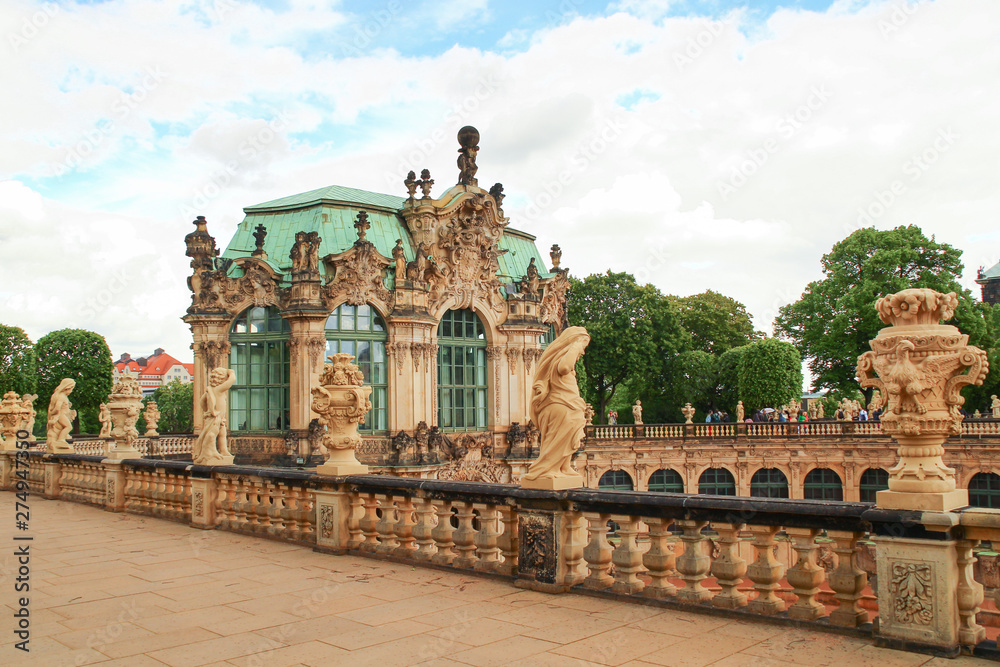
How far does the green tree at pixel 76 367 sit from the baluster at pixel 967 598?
53.0 metres

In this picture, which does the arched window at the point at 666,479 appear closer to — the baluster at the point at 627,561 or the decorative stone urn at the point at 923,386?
the baluster at the point at 627,561

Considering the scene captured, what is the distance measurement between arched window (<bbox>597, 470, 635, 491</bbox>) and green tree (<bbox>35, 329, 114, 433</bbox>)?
101ft

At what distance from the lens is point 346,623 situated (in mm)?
6766

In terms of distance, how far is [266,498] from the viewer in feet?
39.2

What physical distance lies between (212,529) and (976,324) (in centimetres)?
4249

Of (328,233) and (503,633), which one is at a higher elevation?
(328,233)

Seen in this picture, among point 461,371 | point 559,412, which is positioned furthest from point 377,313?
Result: point 559,412

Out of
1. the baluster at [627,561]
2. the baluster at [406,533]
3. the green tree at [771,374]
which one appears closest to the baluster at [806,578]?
the baluster at [627,561]

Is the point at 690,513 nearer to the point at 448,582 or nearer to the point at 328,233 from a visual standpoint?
the point at 448,582

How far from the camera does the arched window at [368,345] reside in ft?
88.7

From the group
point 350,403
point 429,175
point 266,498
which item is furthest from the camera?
point 429,175

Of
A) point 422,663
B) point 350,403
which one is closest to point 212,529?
point 350,403

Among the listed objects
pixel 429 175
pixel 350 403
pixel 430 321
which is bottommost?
pixel 350 403

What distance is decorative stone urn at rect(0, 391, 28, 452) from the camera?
21.8m
